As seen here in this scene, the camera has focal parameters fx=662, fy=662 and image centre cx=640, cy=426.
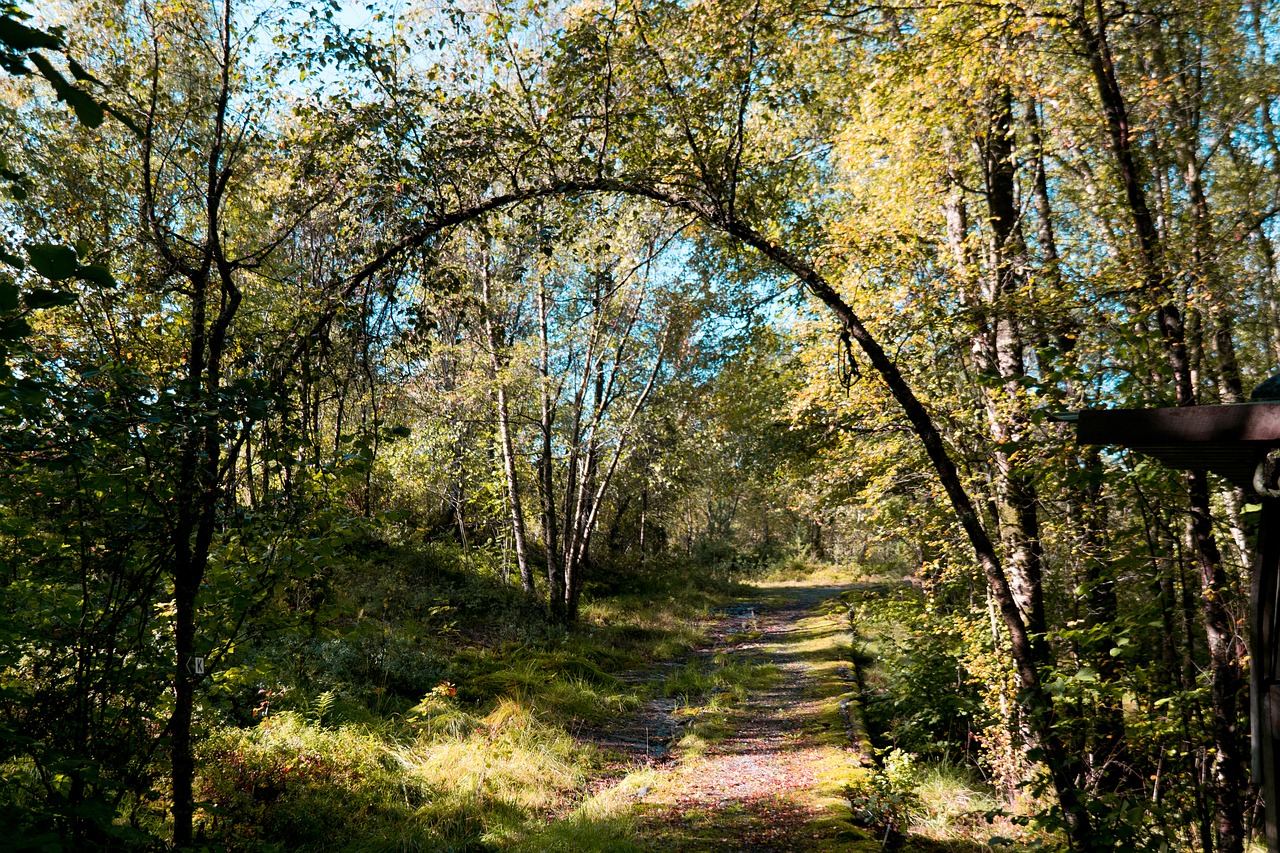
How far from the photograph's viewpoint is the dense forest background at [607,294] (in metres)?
3.31

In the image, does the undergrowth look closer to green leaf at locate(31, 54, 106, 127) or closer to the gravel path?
the gravel path

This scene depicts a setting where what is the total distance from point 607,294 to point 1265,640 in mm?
5310

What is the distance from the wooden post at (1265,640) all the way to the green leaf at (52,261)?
3727 millimetres

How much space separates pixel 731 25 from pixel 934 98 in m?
2.82

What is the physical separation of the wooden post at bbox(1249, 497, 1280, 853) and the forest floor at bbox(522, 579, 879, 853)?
11.3 feet

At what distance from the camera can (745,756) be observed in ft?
24.6

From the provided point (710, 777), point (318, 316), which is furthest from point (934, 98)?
point (710, 777)

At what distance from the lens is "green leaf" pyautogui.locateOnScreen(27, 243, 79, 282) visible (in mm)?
1887

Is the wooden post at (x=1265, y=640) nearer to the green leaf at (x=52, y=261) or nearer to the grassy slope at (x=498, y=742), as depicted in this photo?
the grassy slope at (x=498, y=742)

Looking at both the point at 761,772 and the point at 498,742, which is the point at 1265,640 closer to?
the point at 761,772

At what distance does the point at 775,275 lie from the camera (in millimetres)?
6320

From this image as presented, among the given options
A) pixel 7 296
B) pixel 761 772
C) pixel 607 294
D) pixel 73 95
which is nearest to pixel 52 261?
pixel 7 296

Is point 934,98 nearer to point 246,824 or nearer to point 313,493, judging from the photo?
point 313,493

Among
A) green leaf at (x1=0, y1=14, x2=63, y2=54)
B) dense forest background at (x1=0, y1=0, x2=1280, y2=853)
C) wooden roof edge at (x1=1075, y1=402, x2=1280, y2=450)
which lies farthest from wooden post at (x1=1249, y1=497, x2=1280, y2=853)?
green leaf at (x1=0, y1=14, x2=63, y2=54)
